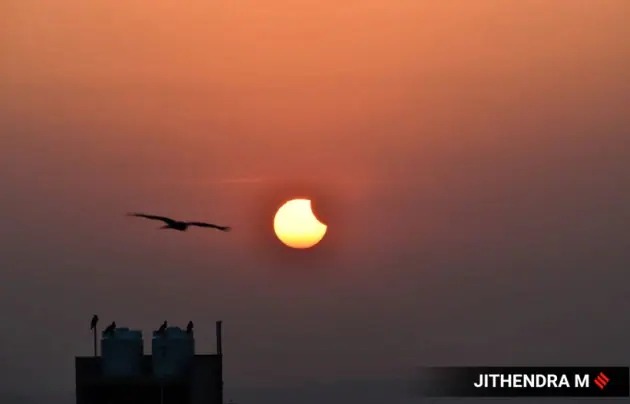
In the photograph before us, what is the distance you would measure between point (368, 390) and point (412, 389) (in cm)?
367

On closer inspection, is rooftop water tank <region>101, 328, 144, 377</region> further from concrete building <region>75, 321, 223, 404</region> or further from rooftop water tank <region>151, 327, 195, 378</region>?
rooftop water tank <region>151, 327, 195, 378</region>

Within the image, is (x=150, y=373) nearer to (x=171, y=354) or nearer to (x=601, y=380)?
(x=171, y=354)

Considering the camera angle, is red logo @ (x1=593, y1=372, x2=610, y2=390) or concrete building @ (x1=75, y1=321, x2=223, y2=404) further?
red logo @ (x1=593, y1=372, x2=610, y2=390)

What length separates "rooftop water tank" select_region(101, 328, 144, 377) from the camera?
3125cm

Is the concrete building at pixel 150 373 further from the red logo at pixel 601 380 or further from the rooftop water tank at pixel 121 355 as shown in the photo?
the red logo at pixel 601 380

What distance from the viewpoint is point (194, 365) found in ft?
103

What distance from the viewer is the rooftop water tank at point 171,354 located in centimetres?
3120

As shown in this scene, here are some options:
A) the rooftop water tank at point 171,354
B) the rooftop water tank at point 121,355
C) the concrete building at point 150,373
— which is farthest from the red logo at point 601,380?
the rooftop water tank at point 121,355

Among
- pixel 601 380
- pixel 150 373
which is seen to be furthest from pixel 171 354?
pixel 601 380

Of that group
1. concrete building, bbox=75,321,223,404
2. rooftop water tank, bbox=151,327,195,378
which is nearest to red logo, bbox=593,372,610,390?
concrete building, bbox=75,321,223,404

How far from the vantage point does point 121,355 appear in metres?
31.4

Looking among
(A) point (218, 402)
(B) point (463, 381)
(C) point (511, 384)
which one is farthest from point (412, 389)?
(A) point (218, 402)

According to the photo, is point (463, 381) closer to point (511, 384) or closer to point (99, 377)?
point (511, 384)

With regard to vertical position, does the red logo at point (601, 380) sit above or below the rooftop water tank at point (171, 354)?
below
